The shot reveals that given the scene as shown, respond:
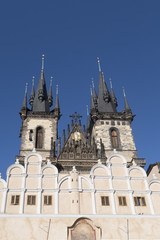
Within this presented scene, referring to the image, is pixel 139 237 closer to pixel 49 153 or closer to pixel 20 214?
pixel 20 214

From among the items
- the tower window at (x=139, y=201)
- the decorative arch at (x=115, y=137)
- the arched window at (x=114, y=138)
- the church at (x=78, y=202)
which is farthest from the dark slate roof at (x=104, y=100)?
the tower window at (x=139, y=201)

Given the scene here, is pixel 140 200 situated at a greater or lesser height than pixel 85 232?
greater

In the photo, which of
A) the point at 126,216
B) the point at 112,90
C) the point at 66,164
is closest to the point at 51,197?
the point at 126,216

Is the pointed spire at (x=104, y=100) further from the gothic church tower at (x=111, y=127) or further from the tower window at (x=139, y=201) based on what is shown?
the tower window at (x=139, y=201)

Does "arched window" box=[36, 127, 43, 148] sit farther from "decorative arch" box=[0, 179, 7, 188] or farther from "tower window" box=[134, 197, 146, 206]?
"tower window" box=[134, 197, 146, 206]

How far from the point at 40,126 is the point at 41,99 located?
21.3ft

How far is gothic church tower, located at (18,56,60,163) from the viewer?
103ft

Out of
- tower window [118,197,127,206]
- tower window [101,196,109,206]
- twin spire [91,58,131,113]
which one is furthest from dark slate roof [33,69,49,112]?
tower window [118,197,127,206]

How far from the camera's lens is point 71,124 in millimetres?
34469

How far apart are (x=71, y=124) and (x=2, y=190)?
67.1ft

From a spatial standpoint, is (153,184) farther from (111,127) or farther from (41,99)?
(41,99)

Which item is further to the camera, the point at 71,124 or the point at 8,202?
the point at 71,124

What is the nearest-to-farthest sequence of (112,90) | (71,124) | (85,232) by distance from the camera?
(85,232), (71,124), (112,90)

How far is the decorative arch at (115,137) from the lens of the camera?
32.9m
